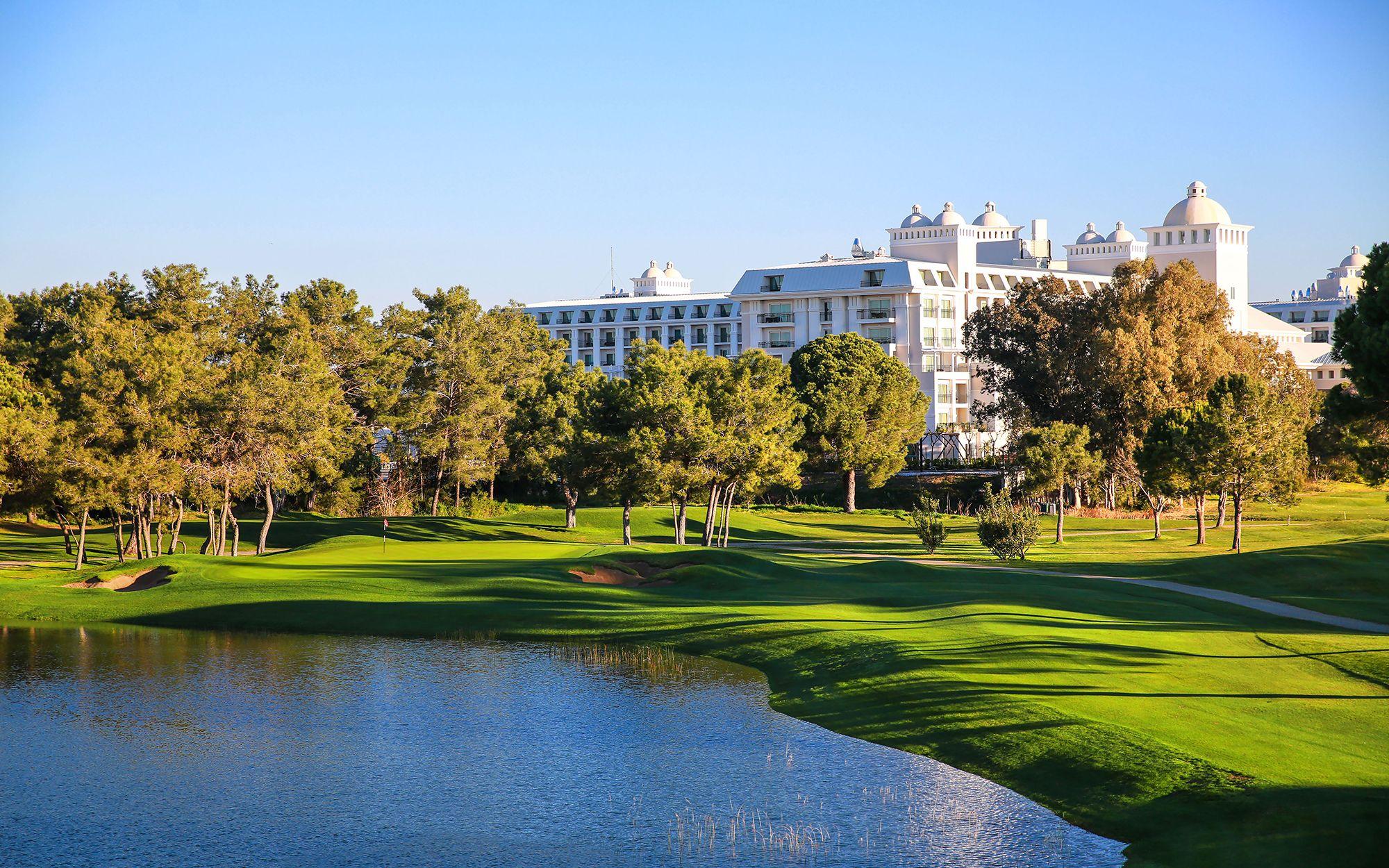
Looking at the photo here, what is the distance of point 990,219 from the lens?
154500mm

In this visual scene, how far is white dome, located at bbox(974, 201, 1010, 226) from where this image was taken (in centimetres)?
15412

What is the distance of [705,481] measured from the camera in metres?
55.2

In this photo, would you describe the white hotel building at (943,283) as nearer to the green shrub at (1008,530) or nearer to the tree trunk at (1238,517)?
the tree trunk at (1238,517)

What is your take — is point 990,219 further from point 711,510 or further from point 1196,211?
point 711,510

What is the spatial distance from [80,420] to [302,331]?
16134 millimetres

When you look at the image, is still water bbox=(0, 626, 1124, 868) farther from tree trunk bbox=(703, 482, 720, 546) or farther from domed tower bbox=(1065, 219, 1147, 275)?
domed tower bbox=(1065, 219, 1147, 275)

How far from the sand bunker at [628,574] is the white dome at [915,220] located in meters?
102

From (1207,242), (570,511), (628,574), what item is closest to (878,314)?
(1207,242)

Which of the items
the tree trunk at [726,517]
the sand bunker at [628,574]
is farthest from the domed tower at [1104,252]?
the sand bunker at [628,574]

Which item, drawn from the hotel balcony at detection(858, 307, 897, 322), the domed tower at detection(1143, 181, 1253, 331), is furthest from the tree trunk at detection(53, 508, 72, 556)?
the domed tower at detection(1143, 181, 1253, 331)

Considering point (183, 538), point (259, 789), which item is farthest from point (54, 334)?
point (259, 789)

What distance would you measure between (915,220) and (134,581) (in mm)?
113387

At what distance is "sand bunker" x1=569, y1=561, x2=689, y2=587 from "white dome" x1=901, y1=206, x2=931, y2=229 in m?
102

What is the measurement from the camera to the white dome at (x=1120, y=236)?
154 m
